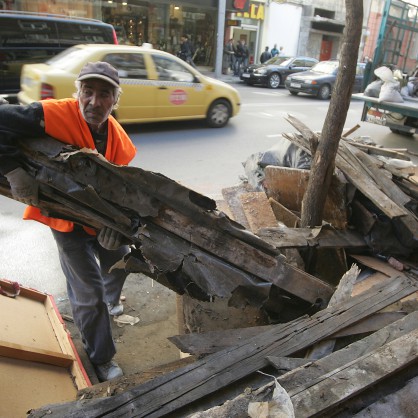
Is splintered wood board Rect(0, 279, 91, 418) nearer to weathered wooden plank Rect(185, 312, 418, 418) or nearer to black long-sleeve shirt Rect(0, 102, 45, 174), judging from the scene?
black long-sleeve shirt Rect(0, 102, 45, 174)

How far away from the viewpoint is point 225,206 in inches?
170

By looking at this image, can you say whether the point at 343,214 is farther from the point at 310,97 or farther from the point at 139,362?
the point at 310,97

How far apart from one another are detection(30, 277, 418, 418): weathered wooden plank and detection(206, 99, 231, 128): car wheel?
8147 mm

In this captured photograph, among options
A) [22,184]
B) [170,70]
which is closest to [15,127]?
[22,184]

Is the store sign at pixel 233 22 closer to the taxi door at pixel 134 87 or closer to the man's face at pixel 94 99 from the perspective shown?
the taxi door at pixel 134 87

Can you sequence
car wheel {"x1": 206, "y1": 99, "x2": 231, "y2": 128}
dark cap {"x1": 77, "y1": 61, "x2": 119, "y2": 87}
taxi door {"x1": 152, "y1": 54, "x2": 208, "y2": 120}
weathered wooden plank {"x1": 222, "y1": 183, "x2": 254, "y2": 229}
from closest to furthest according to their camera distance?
1. dark cap {"x1": 77, "y1": 61, "x2": 119, "y2": 87}
2. weathered wooden plank {"x1": 222, "y1": 183, "x2": 254, "y2": 229}
3. taxi door {"x1": 152, "y1": 54, "x2": 208, "y2": 120}
4. car wheel {"x1": 206, "y1": 99, "x2": 231, "y2": 128}

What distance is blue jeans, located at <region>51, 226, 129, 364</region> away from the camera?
8.42 ft

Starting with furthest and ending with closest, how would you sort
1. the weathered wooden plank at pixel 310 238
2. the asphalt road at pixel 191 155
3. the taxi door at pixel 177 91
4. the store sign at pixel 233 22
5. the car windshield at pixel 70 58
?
the store sign at pixel 233 22, the taxi door at pixel 177 91, the car windshield at pixel 70 58, the asphalt road at pixel 191 155, the weathered wooden plank at pixel 310 238

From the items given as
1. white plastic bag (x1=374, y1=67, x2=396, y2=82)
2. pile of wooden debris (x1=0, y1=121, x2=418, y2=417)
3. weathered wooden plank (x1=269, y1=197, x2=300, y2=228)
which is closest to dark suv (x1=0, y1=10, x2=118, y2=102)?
white plastic bag (x1=374, y1=67, x2=396, y2=82)

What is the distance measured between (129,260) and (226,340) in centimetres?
68

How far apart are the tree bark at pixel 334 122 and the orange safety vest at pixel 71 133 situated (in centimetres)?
160

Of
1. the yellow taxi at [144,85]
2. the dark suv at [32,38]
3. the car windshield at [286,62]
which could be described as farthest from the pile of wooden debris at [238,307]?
the car windshield at [286,62]

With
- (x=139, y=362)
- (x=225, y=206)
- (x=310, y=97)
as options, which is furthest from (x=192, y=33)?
(x=139, y=362)

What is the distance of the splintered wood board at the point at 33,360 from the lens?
2303 mm
